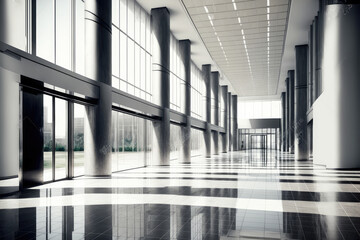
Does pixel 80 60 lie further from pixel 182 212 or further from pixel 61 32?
pixel 182 212

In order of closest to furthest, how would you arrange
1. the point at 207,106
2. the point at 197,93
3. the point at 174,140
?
the point at 207,106 → the point at 197,93 → the point at 174,140

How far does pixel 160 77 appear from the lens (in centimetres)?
2044

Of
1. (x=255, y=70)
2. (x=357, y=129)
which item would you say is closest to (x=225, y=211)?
(x=357, y=129)

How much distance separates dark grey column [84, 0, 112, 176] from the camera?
524 inches

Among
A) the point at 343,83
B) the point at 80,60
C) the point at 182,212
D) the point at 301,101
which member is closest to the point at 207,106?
the point at 301,101

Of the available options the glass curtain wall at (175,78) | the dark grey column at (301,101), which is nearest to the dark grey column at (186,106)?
the glass curtain wall at (175,78)

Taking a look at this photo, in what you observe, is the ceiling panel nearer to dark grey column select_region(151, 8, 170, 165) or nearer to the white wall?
dark grey column select_region(151, 8, 170, 165)

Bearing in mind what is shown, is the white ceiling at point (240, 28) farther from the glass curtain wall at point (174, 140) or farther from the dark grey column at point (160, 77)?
the glass curtain wall at point (174, 140)

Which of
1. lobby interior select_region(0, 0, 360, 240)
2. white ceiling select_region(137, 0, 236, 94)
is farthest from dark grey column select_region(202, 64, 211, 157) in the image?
lobby interior select_region(0, 0, 360, 240)

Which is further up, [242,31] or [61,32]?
[242,31]

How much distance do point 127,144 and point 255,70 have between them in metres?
20.0

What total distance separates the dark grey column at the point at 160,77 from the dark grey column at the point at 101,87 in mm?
6767

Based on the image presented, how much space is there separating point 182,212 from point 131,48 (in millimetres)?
14257

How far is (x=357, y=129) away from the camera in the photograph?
16.3 meters
